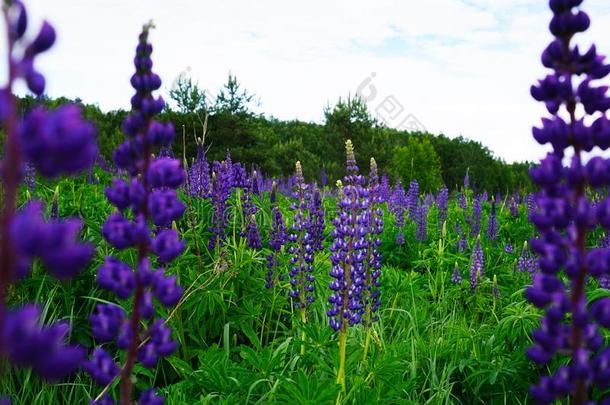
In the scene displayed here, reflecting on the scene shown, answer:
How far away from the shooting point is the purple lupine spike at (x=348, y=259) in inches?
156

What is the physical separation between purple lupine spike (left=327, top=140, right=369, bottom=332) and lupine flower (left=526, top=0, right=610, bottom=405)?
2.09 meters

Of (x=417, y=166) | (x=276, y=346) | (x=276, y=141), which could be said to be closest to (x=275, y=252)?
(x=276, y=346)

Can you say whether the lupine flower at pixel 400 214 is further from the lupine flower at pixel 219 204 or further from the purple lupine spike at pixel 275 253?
the purple lupine spike at pixel 275 253

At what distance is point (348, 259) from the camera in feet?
13.2

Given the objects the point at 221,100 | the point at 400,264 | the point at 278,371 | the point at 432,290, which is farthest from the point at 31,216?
the point at 221,100

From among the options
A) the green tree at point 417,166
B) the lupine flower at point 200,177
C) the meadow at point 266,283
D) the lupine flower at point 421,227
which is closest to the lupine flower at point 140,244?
the meadow at point 266,283

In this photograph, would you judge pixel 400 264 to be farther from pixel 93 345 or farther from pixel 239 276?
pixel 93 345

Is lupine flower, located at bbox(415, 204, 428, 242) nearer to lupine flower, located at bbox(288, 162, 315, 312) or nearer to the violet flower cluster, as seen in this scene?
the violet flower cluster

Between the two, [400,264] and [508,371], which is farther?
[400,264]

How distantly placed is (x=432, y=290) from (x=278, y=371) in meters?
2.99

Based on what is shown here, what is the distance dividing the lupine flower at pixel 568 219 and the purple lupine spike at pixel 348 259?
2.09 meters

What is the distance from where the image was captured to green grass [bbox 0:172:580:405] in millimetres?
3738

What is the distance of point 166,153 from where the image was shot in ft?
22.2

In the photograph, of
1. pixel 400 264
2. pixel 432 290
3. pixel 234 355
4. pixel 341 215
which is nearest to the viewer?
pixel 341 215
